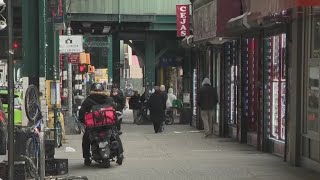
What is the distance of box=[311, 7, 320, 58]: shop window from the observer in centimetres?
1091

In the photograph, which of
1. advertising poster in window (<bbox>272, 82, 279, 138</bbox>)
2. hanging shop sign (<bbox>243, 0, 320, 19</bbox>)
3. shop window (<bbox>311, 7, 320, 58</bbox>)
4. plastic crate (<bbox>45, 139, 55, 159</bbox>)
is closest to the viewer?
hanging shop sign (<bbox>243, 0, 320, 19</bbox>)

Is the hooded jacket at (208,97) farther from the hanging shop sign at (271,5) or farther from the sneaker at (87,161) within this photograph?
the sneaker at (87,161)

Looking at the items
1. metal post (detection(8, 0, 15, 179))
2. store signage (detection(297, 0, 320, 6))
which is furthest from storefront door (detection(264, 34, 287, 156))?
metal post (detection(8, 0, 15, 179))

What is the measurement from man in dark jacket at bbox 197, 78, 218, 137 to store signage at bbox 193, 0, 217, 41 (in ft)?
5.17

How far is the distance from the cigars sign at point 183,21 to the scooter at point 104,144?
13.9m

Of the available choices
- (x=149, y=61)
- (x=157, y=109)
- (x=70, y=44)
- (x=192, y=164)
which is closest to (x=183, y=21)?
(x=157, y=109)

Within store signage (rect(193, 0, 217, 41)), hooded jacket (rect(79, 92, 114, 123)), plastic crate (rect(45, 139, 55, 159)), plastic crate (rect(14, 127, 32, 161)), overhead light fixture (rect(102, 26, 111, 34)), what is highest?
overhead light fixture (rect(102, 26, 111, 34))

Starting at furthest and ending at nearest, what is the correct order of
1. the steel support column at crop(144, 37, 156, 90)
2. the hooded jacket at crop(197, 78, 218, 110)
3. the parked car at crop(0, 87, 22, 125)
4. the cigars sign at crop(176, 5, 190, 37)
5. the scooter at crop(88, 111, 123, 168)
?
the steel support column at crop(144, 37, 156, 90) → the cigars sign at crop(176, 5, 190, 37) → the hooded jacket at crop(197, 78, 218, 110) → the parked car at crop(0, 87, 22, 125) → the scooter at crop(88, 111, 123, 168)

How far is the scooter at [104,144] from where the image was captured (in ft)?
38.7

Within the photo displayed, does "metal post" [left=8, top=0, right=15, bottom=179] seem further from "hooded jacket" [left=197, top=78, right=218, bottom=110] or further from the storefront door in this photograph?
"hooded jacket" [left=197, top=78, right=218, bottom=110]

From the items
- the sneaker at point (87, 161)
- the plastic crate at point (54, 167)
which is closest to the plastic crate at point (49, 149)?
the plastic crate at point (54, 167)

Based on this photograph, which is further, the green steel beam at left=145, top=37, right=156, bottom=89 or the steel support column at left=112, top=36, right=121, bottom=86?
the steel support column at left=112, top=36, right=121, bottom=86

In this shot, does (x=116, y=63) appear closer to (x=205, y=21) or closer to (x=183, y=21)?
(x=183, y=21)

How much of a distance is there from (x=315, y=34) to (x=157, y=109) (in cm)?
1208
